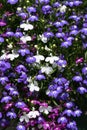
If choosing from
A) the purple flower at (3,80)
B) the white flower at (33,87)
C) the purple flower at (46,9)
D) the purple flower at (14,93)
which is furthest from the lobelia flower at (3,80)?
the purple flower at (46,9)

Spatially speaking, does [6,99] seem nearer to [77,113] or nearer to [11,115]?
[11,115]

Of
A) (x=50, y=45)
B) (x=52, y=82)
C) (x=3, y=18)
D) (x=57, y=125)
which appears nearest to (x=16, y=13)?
(x=3, y=18)

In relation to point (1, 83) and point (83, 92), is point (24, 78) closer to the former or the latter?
point (1, 83)

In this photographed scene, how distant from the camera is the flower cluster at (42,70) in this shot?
17.1ft

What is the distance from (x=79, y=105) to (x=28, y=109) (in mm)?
574

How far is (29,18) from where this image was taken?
221 inches

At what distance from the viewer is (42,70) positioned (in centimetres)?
530

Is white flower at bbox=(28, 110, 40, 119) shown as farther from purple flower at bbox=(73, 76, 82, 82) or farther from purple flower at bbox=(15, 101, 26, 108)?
purple flower at bbox=(73, 76, 82, 82)

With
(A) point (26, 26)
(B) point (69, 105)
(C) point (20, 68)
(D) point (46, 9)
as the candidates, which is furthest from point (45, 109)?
(D) point (46, 9)

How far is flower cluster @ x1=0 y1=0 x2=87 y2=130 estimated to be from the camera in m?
5.21

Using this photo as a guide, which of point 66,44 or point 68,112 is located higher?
point 66,44

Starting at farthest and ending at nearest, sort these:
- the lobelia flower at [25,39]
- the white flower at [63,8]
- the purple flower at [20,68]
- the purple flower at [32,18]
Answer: the white flower at [63,8] → the purple flower at [32,18] → the lobelia flower at [25,39] → the purple flower at [20,68]

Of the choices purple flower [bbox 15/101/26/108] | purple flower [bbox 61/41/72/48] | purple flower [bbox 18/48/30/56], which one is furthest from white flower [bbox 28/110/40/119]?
purple flower [bbox 61/41/72/48]

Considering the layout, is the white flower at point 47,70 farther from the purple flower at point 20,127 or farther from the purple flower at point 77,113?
the purple flower at point 20,127
